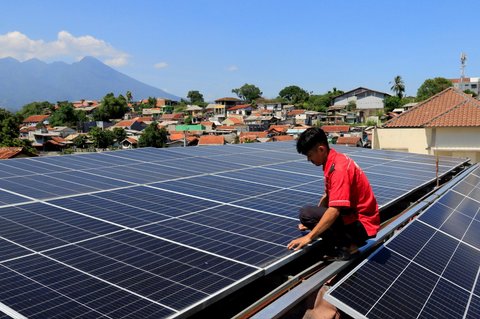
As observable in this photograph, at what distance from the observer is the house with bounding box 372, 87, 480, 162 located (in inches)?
842

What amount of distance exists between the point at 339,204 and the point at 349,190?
23cm

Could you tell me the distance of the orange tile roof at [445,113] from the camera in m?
A: 21.6

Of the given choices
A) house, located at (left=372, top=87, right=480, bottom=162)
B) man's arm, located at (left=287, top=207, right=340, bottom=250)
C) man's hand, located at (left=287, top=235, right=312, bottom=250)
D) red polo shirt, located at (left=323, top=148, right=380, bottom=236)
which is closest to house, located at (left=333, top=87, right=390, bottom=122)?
house, located at (left=372, top=87, right=480, bottom=162)

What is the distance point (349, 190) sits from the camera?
14.6 ft

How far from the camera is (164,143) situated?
229 ft

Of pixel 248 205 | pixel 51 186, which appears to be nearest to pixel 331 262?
pixel 248 205

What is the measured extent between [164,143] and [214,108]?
74.8 metres

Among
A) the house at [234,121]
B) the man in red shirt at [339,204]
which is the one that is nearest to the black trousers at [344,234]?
the man in red shirt at [339,204]

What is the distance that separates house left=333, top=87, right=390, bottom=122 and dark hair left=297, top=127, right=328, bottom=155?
4431 inches

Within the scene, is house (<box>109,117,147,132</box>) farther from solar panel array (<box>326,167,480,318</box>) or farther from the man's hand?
the man's hand

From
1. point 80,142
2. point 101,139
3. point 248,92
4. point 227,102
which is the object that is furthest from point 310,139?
point 248,92

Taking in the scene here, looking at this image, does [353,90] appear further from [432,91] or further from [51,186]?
[51,186]

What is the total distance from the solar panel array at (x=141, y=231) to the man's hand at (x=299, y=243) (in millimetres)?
144

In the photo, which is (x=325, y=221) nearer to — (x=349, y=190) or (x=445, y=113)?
(x=349, y=190)
